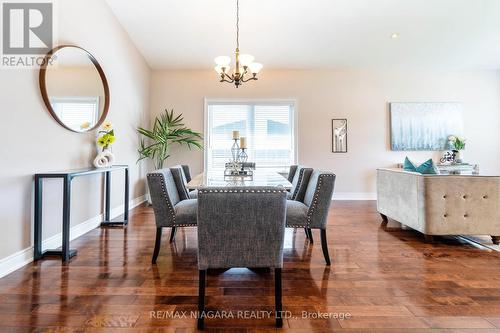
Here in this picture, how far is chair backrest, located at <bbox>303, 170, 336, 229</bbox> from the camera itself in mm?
2125

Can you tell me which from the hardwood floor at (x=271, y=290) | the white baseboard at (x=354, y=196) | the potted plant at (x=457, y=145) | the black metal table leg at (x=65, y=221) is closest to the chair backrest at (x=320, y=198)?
the hardwood floor at (x=271, y=290)

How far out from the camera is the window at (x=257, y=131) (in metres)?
5.36

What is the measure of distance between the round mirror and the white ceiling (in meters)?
1.27

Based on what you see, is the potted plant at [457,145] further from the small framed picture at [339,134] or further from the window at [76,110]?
the window at [76,110]

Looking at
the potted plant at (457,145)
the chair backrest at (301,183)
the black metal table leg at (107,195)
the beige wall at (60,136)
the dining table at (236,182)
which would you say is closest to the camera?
the dining table at (236,182)

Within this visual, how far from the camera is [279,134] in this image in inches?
213

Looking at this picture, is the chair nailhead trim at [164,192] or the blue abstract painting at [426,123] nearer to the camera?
the chair nailhead trim at [164,192]

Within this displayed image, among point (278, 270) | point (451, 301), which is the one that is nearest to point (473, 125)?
point (451, 301)

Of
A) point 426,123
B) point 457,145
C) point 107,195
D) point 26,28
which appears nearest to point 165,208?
point 107,195

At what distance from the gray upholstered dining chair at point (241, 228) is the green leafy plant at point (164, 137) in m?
3.51

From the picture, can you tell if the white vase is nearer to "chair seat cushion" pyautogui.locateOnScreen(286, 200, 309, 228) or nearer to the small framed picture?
"chair seat cushion" pyautogui.locateOnScreen(286, 200, 309, 228)

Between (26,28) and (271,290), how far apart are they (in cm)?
311

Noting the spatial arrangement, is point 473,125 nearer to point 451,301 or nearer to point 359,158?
point 359,158

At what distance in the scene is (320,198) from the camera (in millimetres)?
2143
